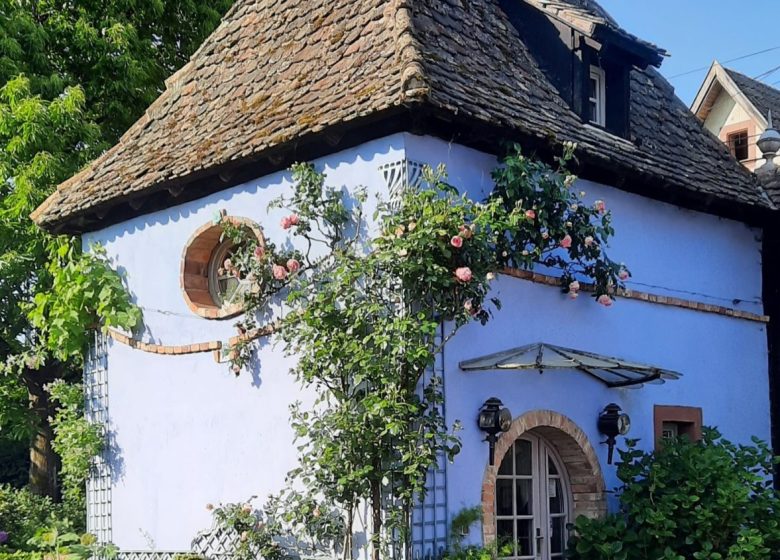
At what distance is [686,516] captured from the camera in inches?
413

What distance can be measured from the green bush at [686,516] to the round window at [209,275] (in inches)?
170

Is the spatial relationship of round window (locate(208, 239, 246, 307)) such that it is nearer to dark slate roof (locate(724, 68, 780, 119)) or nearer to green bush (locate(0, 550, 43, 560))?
green bush (locate(0, 550, 43, 560))

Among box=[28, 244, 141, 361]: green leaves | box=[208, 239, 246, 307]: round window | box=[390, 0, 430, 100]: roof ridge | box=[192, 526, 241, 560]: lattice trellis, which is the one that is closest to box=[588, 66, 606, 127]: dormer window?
box=[390, 0, 430, 100]: roof ridge

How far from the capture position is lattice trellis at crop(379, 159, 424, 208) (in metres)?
9.49

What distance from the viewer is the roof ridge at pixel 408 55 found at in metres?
9.11

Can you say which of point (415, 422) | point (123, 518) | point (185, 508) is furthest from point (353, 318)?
point (123, 518)

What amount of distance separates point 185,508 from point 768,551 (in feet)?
19.2

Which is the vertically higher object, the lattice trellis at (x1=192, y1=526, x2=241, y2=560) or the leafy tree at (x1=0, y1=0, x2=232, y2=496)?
the leafy tree at (x1=0, y1=0, x2=232, y2=496)

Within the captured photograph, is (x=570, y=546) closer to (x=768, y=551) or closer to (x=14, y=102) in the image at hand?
(x=768, y=551)

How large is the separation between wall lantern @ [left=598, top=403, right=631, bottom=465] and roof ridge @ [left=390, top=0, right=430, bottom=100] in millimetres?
4104

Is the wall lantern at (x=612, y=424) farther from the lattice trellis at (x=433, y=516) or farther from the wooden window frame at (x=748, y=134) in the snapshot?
the wooden window frame at (x=748, y=134)

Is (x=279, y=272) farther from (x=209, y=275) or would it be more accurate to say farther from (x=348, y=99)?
(x=209, y=275)

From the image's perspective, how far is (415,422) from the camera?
30.1 ft

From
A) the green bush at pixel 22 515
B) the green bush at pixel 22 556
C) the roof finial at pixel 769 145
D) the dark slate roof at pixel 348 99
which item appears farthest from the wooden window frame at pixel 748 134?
the green bush at pixel 22 515
